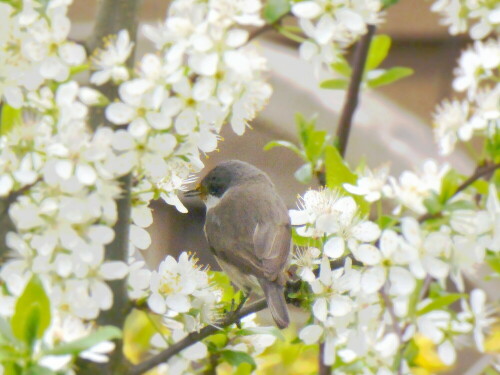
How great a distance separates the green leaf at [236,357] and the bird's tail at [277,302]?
8.3 inches

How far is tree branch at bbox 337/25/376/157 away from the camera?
1206 millimetres

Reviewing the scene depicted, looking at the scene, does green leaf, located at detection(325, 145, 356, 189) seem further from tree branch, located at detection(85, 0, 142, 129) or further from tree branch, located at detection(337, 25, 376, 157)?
tree branch, located at detection(85, 0, 142, 129)

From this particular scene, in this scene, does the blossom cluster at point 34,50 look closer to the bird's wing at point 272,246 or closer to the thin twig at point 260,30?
the thin twig at point 260,30

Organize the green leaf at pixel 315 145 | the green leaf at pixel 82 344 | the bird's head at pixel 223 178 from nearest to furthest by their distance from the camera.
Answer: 1. the green leaf at pixel 82 344
2. the green leaf at pixel 315 145
3. the bird's head at pixel 223 178

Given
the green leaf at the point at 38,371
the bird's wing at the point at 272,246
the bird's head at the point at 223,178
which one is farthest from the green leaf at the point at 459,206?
the bird's head at the point at 223,178

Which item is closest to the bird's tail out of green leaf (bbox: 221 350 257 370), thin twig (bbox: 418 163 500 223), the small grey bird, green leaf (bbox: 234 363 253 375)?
the small grey bird

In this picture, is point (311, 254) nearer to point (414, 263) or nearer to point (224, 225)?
point (414, 263)

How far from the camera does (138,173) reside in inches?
38.4

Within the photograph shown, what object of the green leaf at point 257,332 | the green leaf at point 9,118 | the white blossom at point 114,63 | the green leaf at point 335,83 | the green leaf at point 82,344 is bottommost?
the green leaf at point 257,332

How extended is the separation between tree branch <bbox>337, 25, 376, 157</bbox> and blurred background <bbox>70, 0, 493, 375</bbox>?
542 millimetres

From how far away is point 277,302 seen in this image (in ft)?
5.04

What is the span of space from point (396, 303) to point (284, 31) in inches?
14.0

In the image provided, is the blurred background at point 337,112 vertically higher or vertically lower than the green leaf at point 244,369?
lower

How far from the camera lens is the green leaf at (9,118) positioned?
3.07 feet
